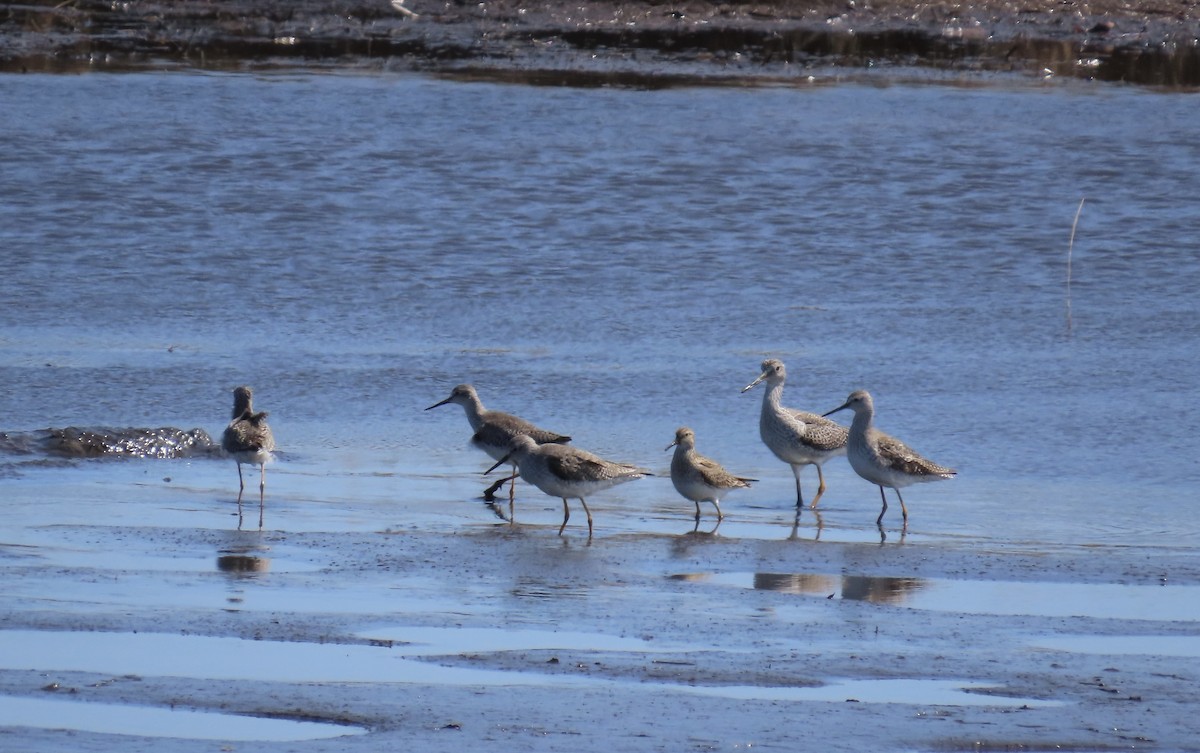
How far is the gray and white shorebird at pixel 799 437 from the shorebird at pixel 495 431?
3.90ft

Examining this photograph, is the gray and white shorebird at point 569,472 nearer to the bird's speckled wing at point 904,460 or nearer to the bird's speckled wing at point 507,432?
the bird's speckled wing at point 507,432

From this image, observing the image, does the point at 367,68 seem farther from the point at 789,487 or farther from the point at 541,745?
the point at 541,745

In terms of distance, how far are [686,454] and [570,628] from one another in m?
2.70

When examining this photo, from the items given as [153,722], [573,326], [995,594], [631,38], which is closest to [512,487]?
[995,594]

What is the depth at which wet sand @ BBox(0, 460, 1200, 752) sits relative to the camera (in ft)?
21.0

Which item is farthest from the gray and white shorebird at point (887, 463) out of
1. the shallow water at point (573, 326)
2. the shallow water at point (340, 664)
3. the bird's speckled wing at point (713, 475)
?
the shallow water at point (340, 664)

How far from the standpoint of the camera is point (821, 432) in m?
11.1

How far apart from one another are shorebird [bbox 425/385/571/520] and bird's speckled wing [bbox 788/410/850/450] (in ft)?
4.52

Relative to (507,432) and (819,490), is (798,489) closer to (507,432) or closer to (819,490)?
(819,490)

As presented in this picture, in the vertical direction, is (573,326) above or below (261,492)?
above

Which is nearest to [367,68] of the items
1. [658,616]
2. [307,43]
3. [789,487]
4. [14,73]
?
[307,43]

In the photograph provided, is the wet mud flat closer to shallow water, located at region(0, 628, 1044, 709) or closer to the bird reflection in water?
the bird reflection in water

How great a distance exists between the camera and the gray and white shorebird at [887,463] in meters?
10.4

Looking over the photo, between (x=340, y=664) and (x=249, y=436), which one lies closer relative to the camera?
(x=340, y=664)
